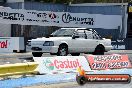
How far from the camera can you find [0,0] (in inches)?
1879

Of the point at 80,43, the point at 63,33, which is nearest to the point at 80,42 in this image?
the point at 80,43

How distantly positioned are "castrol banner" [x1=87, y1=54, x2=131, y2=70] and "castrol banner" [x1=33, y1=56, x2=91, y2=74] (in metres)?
0.28

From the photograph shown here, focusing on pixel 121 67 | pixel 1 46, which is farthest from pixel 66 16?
pixel 121 67

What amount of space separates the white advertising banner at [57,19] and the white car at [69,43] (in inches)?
483

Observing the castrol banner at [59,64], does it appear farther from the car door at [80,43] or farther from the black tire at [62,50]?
the car door at [80,43]

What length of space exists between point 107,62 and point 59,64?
2375mm

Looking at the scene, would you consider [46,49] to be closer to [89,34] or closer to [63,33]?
[63,33]

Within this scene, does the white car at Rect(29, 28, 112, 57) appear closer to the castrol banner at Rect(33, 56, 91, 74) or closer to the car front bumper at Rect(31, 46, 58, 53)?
the car front bumper at Rect(31, 46, 58, 53)

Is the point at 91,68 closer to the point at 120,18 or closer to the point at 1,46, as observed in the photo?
the point at 1,46

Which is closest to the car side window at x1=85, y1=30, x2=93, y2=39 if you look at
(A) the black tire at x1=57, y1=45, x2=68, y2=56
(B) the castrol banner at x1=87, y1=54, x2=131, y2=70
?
(A) the black tire at x1=57, y1=45, x2=68, y2=56

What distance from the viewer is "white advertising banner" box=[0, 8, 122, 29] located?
1345 inches

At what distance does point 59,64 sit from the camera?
1500cm

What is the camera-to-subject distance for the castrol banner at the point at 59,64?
1454 cm

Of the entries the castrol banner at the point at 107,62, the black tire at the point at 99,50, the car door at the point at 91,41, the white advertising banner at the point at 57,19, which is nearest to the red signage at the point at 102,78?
the castrol banner at the point at 107,62
